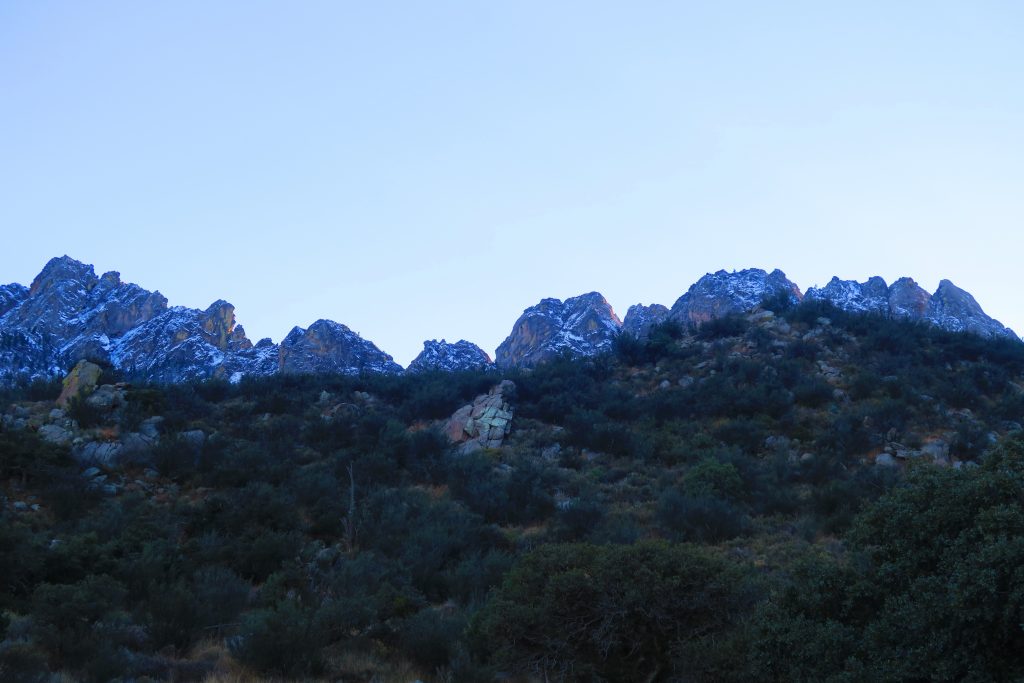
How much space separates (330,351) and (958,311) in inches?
1977

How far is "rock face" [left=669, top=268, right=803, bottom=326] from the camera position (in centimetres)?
6349

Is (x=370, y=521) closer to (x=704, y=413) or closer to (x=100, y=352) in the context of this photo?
(x=704, y=413)

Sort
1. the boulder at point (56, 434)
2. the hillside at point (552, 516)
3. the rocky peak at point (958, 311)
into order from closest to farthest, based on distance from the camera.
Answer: the hillside at point (552, 516) → the boulder at point (56, 434) → the rocky peak at point (958, 311)

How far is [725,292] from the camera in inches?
2566

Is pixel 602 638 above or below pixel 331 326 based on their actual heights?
below

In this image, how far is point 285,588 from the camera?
15617 mm

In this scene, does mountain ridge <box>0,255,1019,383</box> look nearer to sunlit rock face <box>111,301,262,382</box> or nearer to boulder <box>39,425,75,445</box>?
sunlit rock face <box>111,301,262,382</box>

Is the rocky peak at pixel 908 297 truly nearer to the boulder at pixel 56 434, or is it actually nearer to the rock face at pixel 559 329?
the rock face at pixel 559 329

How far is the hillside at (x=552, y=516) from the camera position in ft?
29.7

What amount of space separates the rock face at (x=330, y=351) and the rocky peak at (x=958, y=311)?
43.1 meters

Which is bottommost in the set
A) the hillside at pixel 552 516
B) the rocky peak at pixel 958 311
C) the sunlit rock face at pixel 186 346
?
the hillside at pixel 552 516

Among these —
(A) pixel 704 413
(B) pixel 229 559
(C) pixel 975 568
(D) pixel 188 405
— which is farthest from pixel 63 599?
(A) pixel 704 413

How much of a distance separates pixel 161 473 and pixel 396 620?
527 inches

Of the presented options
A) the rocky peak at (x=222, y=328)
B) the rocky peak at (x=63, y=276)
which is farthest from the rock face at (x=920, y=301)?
the rocky peak at (x=63, y=276)
